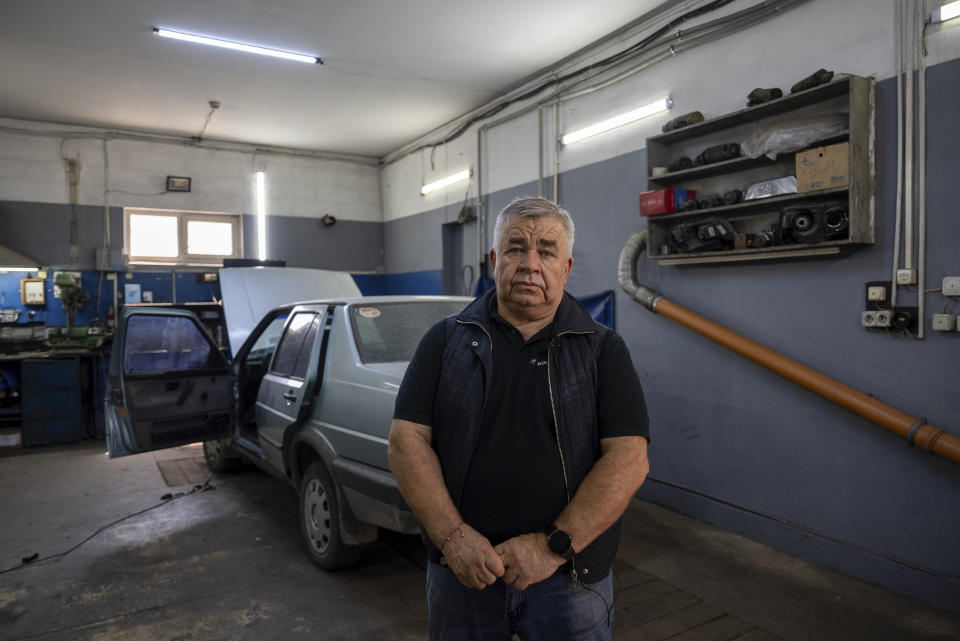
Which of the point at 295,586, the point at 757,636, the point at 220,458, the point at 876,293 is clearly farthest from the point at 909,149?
the point at 220,458

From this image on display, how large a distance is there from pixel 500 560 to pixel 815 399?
3066 millimetres

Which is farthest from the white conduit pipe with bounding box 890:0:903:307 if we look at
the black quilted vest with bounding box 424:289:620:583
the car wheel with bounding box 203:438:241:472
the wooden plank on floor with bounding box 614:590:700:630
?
the car wheel with bounding box 203:438:241:472

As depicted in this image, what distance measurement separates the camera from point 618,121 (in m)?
5.04

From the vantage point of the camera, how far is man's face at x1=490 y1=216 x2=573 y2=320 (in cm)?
156

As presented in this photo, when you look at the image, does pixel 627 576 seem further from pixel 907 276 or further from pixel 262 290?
pixel 262 290

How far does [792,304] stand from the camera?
12.5 ft

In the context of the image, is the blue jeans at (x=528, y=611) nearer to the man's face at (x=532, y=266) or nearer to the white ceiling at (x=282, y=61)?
the man's face at (x=532, y=266)

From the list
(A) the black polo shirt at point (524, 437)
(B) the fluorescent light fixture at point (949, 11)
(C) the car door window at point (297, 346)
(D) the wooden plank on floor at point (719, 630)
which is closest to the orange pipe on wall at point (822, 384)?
(D) the wooden plank on floor at point (719, 630)

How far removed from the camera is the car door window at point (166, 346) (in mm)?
4516

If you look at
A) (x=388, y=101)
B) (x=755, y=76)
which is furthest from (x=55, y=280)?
(x=755, y=76)

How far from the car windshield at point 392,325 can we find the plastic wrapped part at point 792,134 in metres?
2.14

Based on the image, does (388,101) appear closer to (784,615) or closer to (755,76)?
(755,76)

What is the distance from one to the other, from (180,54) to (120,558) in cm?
437

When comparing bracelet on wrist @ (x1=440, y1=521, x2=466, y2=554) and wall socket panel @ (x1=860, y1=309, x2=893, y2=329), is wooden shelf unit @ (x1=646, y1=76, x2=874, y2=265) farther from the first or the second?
bracelet on wrist @ (x1=440, y1=521, x2=466, y2=554)
